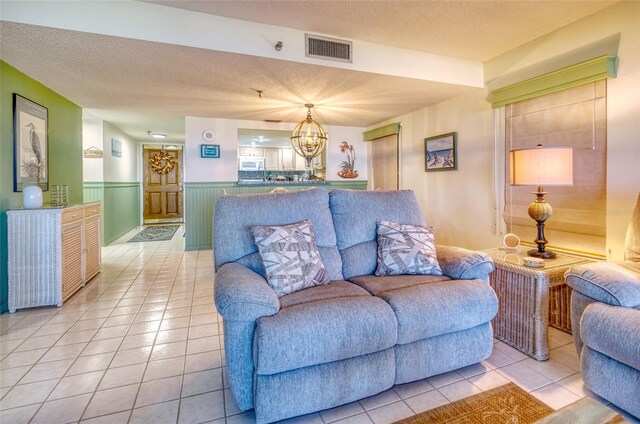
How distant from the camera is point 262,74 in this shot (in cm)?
308

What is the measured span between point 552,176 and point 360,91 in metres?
2.25

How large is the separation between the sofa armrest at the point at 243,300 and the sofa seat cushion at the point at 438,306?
60cm

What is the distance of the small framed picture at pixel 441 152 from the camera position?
3.89m

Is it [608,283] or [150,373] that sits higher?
[608,283]

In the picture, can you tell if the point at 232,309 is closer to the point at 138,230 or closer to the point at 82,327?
the point at 82,327

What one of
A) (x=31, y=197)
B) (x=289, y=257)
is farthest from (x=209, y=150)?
(x=289, y=257)

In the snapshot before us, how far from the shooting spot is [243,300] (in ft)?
4.46

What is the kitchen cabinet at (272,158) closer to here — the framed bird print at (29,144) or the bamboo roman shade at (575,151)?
the framed bird print at (29,144)

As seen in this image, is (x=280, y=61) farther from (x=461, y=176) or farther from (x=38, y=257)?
(x=38, y=257)

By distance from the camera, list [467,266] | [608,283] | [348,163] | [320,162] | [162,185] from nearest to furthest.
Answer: [608,283] < [467,266] < [348,163] < [320,162] < [162,185]

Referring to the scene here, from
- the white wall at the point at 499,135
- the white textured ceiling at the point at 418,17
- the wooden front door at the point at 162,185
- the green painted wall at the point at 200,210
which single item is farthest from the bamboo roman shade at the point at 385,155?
the wooden front door at the point at 162,185

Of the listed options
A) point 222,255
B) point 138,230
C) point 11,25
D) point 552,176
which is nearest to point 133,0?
point 11,25

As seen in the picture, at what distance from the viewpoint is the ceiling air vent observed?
109 inches

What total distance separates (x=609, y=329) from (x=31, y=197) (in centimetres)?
412
